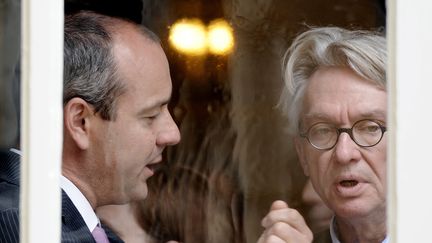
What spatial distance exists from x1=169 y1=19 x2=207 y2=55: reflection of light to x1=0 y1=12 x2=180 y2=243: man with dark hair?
1.3 inches

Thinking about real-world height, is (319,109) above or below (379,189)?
above

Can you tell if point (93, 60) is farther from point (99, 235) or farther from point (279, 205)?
point (279, 205)

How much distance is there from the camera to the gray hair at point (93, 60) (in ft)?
5.34

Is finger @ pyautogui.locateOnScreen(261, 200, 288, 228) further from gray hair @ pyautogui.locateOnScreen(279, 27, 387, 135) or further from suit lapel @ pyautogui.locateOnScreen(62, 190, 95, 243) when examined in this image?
suit lapel @ pyautogui.locateOnScreen(62, 190, 95, 243)

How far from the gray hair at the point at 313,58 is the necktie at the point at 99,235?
0.37 m

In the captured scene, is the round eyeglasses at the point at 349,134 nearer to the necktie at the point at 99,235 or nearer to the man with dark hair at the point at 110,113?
the man with dark hair at the point at 110,113

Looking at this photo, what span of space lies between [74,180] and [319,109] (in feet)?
1.44

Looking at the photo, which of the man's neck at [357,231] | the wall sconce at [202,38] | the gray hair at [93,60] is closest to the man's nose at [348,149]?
the man's neck at [357,231]

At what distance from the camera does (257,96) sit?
168 cm

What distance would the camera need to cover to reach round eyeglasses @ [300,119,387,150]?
1.58 meters
